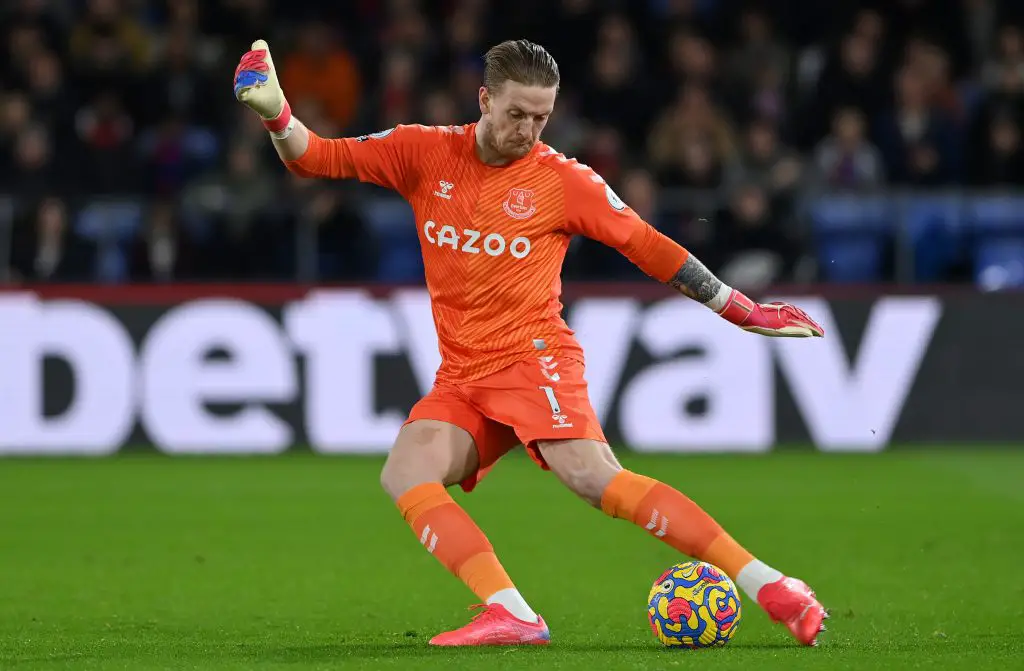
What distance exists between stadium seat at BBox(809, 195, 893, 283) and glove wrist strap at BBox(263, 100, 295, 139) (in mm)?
8815

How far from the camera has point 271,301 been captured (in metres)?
13.2

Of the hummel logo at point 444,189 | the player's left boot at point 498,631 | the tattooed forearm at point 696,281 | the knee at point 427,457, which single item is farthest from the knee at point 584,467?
the hummel logo at point 444,189

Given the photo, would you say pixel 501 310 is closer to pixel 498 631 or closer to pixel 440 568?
pixel 498 631

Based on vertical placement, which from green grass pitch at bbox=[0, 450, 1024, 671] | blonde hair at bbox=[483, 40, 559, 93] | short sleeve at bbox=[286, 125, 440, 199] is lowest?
green grass pitch at bbox=[0, 450, 1024, 671]

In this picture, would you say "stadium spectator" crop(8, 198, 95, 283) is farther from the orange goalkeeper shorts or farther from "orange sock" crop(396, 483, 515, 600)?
"orange sock" crop(396, 483, 515, 600)

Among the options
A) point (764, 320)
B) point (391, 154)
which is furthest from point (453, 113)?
point (764, 320)

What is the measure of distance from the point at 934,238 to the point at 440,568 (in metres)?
7.24

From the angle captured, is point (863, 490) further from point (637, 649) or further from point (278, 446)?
point (637, 649)

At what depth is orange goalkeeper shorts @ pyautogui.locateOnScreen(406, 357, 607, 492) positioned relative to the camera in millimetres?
5859

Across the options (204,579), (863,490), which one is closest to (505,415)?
(204,579)

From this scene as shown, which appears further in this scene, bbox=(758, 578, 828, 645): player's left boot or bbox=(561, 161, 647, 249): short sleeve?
bbox=(561, 161, 647, 249): short sleeve

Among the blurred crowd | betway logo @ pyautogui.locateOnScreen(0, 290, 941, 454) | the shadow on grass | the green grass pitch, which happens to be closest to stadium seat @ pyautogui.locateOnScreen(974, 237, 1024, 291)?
the blurred crowd

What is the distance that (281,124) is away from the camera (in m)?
5.80

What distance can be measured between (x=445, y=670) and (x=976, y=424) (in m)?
9.09
